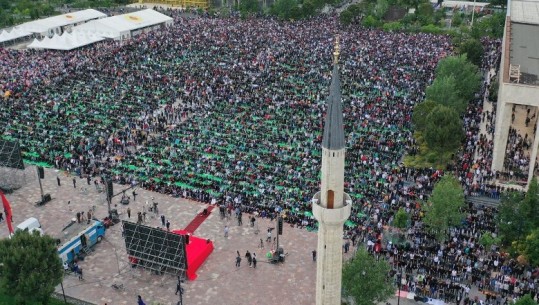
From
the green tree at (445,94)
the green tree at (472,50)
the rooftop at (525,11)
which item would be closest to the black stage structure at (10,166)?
the green tree at (445,94)

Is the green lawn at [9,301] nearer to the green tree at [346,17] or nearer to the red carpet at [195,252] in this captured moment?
the red carpet at [195,252]

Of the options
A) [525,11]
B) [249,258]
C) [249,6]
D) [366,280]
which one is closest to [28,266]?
[249,258]

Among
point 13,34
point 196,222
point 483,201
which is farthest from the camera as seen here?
point 13,34

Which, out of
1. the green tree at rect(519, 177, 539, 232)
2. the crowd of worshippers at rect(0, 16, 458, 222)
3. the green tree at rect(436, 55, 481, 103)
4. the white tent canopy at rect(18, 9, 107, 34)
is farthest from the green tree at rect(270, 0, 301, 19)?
the green tree at rect(519, 177, 539, 232)

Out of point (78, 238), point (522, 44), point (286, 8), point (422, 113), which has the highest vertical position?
point (286, 8)

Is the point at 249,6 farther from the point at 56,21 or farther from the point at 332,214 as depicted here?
the point at 332,214
